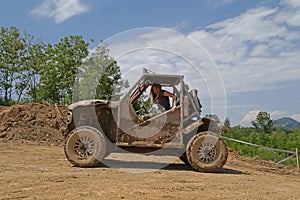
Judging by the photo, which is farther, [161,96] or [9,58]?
[9,58]

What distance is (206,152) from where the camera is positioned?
898 cm

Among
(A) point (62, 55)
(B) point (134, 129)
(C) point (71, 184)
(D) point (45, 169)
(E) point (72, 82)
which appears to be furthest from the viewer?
(A) point (62, 55)

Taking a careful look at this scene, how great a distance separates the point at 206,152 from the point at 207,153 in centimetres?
4

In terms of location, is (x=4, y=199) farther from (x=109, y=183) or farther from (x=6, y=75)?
(x=6, y=75)

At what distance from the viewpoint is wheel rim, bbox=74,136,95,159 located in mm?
8859

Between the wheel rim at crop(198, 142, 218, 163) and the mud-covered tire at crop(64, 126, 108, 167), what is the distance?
244 cm

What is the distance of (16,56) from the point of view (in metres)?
37.7

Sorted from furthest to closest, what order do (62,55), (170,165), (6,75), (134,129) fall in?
Result: (6,75) < (62,55) < (170,165) < (134,129)

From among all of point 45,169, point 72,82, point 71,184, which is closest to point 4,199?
point 71,184

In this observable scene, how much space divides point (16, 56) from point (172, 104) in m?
32.6

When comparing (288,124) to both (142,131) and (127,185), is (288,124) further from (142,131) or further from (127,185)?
(127,185)

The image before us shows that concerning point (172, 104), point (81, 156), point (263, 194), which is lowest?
point (263, 194)

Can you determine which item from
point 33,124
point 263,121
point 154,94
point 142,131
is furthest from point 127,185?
point 263,121

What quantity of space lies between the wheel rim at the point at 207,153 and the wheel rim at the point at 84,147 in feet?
9.10
